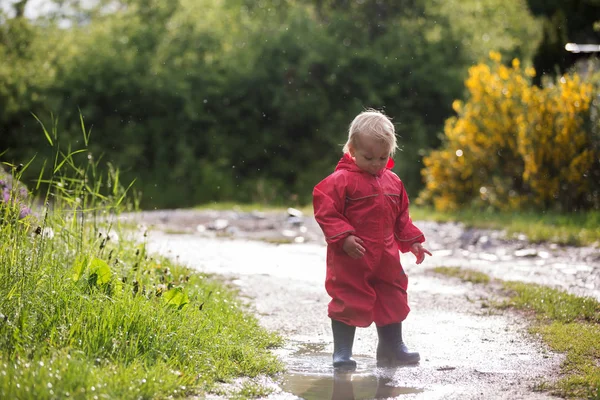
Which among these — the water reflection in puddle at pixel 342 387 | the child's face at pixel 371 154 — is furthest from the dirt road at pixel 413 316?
the child's face at pixel 371 154

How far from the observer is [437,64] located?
17.9 meters

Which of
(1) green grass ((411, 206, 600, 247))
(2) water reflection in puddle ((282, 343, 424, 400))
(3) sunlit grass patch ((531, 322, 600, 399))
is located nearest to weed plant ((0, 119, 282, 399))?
(2) water reflection in puddle ((282, 343, 424, 400))

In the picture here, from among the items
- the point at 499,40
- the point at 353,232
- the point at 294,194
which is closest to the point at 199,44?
the point at 294,194

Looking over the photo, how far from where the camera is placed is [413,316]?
6207mm

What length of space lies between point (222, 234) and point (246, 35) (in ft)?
28.0

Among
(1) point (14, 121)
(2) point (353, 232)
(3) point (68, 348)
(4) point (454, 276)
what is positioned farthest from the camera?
(1) point (14, 121)

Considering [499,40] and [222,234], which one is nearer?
[222,234]

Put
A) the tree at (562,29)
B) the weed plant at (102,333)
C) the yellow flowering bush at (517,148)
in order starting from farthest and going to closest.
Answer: the tree at (562,29), the yellow flowering bush at (517,148), the weed plant at (102,333)

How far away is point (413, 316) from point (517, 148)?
23.3 ft

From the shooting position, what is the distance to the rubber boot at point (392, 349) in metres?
4.86

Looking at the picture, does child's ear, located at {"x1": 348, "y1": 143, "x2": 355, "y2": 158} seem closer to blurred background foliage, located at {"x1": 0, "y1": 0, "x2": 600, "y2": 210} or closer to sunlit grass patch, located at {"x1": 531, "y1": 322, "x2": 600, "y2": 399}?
sunlit grass patch, located at {"x1": 531, "y1": 322, "x2": 600, "y2": 399}

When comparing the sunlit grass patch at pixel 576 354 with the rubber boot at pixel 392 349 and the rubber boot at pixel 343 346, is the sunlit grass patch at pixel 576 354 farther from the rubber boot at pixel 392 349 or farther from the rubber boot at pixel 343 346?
the rubber boot at pixel 343 346

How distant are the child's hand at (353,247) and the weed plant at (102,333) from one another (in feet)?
2.42

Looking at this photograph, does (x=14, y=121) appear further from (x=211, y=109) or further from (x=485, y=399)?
(x=485, y=399)
